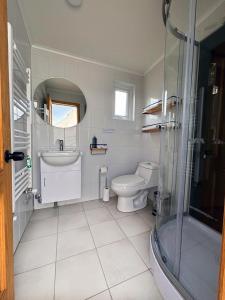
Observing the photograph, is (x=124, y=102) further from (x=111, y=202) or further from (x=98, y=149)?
(x=111, y=202)

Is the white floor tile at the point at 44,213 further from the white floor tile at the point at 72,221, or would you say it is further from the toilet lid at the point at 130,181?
the toilet lid at the point at 130,181

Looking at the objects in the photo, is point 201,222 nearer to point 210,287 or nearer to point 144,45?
point 210,287

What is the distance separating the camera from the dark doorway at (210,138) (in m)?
1.39

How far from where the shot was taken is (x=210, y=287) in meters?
0.87

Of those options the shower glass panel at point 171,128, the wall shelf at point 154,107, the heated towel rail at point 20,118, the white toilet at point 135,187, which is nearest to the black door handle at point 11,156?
the heated towel rail at point 20,118

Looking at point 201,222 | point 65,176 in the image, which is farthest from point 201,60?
point 65,176

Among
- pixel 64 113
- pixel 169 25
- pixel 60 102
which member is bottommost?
pixel 64 113

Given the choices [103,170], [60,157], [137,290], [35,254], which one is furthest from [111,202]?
[137,290]

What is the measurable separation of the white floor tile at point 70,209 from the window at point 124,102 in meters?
1.49

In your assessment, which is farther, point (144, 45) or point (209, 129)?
point (144, 45)

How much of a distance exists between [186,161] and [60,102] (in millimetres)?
1750

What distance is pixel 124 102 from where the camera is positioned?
2438 mm

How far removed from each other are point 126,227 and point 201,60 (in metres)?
1.93

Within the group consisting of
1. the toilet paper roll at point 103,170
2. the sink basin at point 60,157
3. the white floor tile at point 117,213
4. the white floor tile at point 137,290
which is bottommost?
the white floor tile at point 137,290
